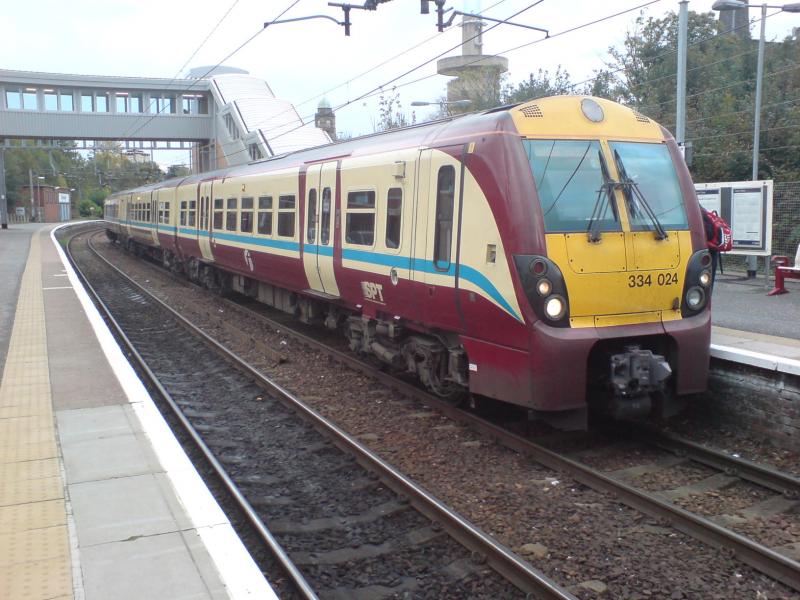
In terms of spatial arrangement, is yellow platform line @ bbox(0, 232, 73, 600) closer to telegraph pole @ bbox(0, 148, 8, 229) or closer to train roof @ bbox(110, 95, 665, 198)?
train roof @ bbox(110, 95, 665, 198)

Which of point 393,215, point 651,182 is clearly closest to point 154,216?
point 393,215

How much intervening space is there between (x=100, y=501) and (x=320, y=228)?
19.1 ft

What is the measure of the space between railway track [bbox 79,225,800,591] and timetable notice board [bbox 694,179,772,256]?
720cm

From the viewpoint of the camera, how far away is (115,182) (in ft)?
290

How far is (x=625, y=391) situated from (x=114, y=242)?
39.8m

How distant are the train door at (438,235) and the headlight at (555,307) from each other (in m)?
1.06

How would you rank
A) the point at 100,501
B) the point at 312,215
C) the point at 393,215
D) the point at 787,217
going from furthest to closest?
the point at 787,217 < the point at 312,215 < the point at 393,215 < the point at 100,501

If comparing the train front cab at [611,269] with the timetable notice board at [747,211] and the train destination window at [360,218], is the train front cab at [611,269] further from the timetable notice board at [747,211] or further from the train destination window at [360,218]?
the timetable notice board at [747,211]

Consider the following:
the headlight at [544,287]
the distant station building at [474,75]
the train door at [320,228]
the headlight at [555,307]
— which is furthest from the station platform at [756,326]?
the distant station building at [474,75]

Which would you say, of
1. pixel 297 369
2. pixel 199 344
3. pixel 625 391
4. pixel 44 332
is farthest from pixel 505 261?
pixel 44 332

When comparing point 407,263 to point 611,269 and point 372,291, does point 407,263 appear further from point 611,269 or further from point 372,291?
point 611,269

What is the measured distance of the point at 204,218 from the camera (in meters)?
17.6

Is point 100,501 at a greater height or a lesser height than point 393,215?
lesser

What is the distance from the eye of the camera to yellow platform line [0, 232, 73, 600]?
4.01 m
